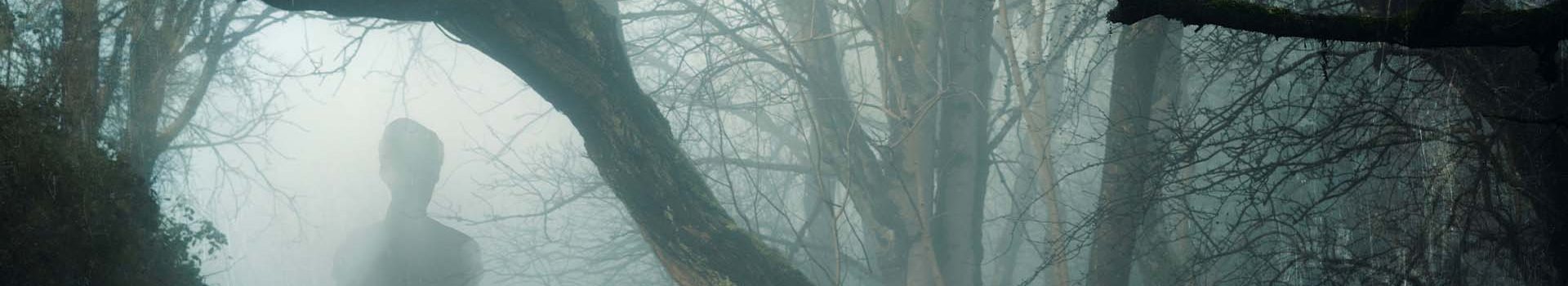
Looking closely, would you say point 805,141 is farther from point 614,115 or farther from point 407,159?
point 407,159

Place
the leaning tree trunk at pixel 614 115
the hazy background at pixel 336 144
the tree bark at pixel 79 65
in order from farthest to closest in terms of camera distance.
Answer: the hazy background at pixel 336 144, the leaning tree trunk at pixel 614 115, the tree bark at pixel 79 65

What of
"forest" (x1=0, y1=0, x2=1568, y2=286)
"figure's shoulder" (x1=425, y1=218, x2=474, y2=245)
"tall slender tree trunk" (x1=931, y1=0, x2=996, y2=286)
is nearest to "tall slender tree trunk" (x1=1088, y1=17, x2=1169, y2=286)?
"forest" (x1=0, y1=0, x2=1568, y2=286)

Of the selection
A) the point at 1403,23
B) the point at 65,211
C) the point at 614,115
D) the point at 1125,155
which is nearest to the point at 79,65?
the point at 65,211

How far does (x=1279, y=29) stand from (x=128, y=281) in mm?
3720

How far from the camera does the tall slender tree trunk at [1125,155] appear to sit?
18.4 feet

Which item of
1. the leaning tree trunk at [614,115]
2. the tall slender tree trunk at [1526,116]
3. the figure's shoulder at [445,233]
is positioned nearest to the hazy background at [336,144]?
the figure's shoulder at [445,233]

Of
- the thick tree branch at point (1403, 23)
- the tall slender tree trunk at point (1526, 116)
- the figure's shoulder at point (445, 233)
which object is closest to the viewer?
the thick tree branch at point (1403, 23)

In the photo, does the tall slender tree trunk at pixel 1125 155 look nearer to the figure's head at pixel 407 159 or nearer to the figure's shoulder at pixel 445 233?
the figure's shoulder at pixel 445 233

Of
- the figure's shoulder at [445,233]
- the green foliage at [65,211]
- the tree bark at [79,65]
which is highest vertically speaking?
the tree bark at [79,65]

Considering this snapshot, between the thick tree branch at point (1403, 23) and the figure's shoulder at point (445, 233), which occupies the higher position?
the thick tree branch at point (1403, 23)

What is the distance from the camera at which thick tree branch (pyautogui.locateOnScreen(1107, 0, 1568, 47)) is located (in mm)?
2527

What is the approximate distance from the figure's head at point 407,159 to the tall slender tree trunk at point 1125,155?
368 cm

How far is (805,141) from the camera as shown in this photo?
256 inches

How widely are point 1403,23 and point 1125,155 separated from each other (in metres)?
2.92
